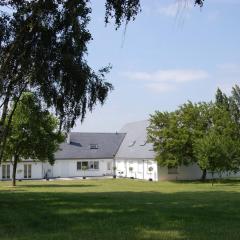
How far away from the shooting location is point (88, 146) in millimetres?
77000

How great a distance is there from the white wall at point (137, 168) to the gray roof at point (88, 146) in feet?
9.15

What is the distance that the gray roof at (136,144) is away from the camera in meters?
65.9

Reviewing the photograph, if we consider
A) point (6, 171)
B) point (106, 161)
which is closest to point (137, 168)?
point (106, 161)

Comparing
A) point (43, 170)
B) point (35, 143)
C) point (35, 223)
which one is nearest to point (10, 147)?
point (35, 143)

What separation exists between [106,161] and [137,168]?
9.91 m

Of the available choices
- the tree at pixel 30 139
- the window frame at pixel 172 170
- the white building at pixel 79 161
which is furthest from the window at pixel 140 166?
the tree at pixel 30 139

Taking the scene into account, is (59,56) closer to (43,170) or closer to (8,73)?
(8,73)

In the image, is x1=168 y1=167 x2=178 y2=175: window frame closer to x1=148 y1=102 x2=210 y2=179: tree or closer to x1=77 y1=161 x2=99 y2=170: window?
x1=148 y1=102 x2=210 y2=179: tree

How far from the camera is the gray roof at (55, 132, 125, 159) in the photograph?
2926 inches

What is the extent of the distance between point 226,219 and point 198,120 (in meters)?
44.0

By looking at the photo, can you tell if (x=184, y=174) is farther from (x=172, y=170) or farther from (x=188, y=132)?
(x=188, y=132)

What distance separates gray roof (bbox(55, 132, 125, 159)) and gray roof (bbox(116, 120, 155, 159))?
1.57 m

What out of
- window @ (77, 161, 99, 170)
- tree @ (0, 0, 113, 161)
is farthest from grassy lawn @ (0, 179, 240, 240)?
window @ (77, 161, 99, 170)

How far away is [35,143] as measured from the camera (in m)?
46.8
